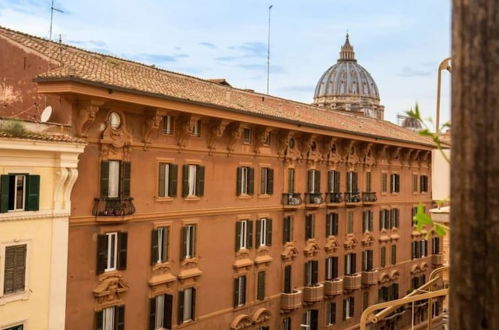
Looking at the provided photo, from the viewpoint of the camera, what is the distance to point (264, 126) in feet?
92.9

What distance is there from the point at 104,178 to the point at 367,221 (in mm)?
22699

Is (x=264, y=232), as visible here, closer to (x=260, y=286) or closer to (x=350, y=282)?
(x=260, y=286)

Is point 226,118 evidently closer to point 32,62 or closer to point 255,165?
point 255,165

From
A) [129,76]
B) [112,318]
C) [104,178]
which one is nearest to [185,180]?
[104,178]

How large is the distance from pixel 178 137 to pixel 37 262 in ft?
25.6

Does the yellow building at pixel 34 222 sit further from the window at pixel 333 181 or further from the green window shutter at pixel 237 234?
the window at pixel 333 181

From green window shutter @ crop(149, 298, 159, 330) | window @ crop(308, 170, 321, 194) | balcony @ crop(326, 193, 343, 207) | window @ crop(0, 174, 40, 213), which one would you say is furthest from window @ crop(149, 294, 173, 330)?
balcony @ crop(326, 193, 343, 207)

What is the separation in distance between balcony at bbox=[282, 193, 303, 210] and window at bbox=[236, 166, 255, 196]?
2.71 metres

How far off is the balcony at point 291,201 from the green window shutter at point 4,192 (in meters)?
15.8

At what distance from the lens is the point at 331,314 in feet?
115

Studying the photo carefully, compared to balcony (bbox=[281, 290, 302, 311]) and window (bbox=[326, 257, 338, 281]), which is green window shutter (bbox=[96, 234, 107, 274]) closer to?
balcony (bbox=[281, 290, 302, 311])

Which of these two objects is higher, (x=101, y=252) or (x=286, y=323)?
(x=101, y=252)

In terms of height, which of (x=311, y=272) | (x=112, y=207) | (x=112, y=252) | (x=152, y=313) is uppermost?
(x=112, y=207)

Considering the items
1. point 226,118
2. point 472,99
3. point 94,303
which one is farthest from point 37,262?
point 472,99
